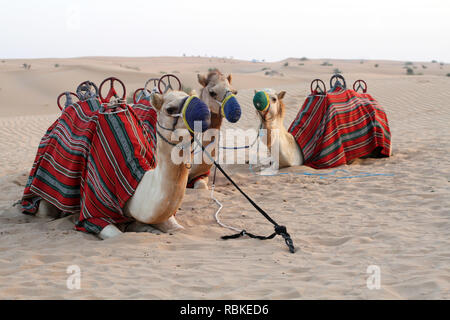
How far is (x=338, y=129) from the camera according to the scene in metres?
7.12

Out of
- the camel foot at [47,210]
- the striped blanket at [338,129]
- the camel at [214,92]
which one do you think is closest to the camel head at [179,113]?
the camel at [214,92]

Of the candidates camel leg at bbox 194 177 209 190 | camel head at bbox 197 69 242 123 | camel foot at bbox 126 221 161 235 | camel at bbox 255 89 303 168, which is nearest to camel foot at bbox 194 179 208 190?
camel leg at bbox 194 177 209 190

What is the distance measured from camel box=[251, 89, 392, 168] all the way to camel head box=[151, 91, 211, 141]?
2814mm

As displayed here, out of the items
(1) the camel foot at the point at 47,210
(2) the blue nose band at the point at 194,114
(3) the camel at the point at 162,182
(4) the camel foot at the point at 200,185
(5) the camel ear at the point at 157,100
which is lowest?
(1) the camel foot at the point at 47,210

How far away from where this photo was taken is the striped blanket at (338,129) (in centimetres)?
699

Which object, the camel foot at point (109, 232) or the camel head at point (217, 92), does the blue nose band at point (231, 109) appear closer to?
the camel head at point (217, 92)

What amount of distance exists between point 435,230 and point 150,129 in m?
3.24

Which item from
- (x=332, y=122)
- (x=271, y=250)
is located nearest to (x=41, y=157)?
(x=271, y=250)

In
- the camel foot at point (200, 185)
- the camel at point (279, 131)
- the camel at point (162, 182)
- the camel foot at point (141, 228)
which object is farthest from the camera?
the camel at point (279, 131)

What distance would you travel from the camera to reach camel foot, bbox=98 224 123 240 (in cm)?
410

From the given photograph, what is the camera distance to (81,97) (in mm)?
A: 5332

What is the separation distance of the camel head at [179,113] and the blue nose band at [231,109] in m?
1.15

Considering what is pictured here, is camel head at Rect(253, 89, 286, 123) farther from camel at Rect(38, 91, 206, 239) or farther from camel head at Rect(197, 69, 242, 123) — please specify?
camel at Rect(38, 91, 206, 239)

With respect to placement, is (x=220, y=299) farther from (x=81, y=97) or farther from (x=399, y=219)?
(x=81, y=97)
